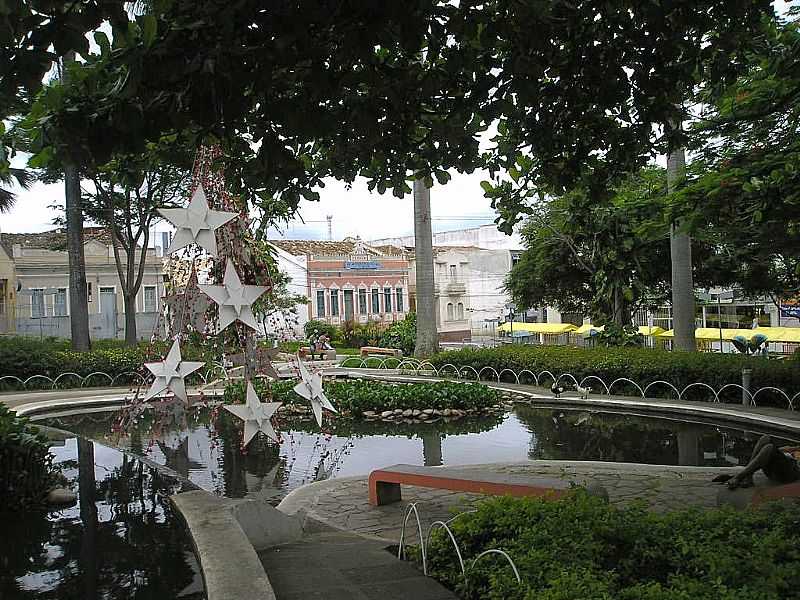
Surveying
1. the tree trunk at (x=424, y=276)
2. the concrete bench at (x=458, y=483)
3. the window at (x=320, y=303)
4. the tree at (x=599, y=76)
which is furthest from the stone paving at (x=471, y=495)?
the window at (x=320, y=303)

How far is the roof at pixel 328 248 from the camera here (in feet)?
173

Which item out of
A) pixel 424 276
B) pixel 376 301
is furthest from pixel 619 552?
pixel 376 301

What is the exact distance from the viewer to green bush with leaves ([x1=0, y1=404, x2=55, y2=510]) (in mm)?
6969

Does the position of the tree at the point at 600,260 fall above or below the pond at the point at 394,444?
above

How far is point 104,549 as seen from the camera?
594cm

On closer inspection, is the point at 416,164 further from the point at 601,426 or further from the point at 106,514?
the point at 601,426

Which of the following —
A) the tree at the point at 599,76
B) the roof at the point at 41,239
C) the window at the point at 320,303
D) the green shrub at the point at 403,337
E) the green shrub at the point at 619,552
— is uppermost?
the roof at the point at 41,239

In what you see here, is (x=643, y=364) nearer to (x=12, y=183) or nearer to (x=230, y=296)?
(x=230, y=296)

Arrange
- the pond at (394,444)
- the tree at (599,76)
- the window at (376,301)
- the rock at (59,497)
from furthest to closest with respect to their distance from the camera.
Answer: the window at (376,301) < the pond at (394,444) < the rock at (59,497) < the tree at (599,76)

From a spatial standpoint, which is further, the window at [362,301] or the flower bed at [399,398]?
the window at [362,301]

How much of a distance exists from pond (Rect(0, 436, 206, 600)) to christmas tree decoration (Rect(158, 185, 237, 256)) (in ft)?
11.0

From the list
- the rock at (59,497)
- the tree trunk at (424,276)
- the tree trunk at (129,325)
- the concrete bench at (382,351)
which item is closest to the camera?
the rock at (59,497)

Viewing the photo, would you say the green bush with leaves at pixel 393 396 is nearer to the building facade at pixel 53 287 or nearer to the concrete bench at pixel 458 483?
the concrete bench at pixel 458 483

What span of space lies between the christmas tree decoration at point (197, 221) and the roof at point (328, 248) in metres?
40.8
